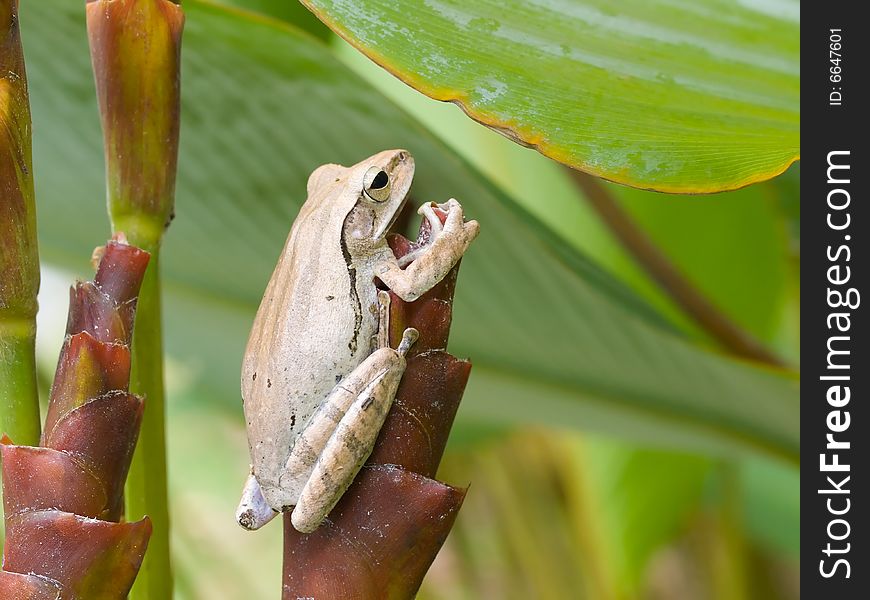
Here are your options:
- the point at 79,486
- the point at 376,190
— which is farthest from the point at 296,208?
the point at 79,486

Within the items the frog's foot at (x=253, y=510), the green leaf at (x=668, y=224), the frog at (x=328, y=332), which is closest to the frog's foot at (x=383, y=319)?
the frog at (x=328, y=332)

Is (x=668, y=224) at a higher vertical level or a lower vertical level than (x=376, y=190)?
lower

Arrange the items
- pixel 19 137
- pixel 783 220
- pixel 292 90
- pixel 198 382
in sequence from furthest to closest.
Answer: pixel 198 382 → pixel 783 220 → pixel 292 90 → pixel 19 137

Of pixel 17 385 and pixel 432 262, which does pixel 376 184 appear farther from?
pixel 17 385

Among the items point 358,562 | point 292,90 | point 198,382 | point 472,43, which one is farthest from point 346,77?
point 198,382

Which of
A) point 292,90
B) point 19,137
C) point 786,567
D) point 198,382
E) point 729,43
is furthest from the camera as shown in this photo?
point 786,567

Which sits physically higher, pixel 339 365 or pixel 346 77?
pixel 346 77

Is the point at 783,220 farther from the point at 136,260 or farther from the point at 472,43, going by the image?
the point at 136,260

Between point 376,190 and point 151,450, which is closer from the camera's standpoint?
point 151,450

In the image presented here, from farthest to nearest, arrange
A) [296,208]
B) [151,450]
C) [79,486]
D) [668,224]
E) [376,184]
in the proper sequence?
[668,224], [296,208], [376,184], [151,450], [79,486]
